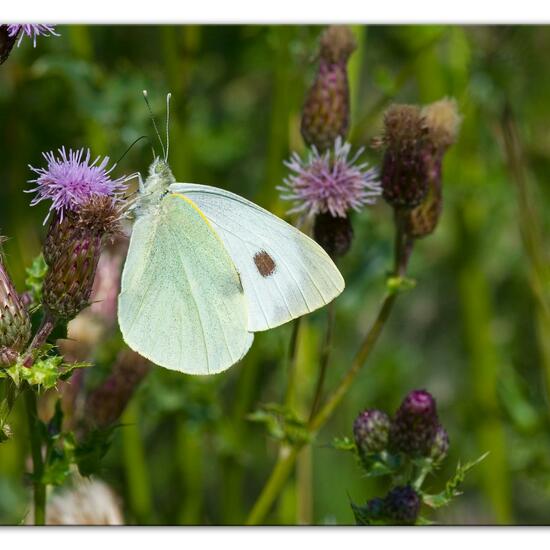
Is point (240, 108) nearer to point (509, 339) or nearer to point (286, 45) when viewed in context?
point (286, 45)

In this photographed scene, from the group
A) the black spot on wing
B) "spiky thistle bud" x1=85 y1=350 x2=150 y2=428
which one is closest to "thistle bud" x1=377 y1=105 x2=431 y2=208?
the black spot on wing

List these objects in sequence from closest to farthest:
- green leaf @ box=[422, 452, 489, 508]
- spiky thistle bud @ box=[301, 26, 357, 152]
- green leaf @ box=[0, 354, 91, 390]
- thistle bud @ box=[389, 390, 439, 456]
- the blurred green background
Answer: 1. green leaf @ box=[0, 354, 91, 390]
2. green leaf @ box=[422, 452, 489, 508]
3. thistle bud @ box=[389, 390, 439, 456]
4. spiky thistle bud @ box=[301, 26, 357, 152]
5. the blurred green background

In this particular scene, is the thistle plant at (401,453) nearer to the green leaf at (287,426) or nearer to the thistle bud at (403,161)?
the green leaf at (287,426)

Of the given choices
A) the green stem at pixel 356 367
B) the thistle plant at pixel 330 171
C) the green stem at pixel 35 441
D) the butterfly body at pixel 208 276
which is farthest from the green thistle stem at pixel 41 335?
the green stem at pixel 356 367

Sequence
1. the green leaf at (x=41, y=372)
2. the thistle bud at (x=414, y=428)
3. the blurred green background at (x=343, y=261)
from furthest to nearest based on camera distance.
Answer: the blurred green background at (x=343, y=261) → the thistle bud at (x=414, y=428) → the green leaf at (x=41, y=372)

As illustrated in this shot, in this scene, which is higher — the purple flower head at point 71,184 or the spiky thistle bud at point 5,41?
the spiky thistle bud at point 5,41

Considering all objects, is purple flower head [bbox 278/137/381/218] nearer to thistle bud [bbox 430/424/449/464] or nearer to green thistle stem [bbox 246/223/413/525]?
green thistle stem [bbox 246/223/413/525]
